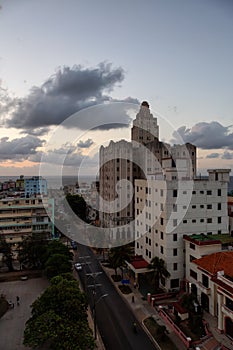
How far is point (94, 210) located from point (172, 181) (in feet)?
181

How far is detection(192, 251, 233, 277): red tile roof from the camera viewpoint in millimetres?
27353

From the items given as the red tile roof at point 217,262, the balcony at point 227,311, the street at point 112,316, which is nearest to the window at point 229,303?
the balcony at point 227,311

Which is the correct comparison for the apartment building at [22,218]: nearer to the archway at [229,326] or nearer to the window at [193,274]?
the window at [193,274]

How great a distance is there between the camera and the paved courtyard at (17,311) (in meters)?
25.7

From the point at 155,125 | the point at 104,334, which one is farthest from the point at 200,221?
the point at 155,125

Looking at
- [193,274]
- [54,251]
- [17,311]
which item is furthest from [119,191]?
[17,311]

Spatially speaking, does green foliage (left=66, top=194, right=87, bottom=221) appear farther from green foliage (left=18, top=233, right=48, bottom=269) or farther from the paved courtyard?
the paved courtyard

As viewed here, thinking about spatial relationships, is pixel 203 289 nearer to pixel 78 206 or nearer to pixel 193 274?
pixel 193 274

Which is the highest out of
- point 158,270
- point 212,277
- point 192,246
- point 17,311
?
point 192,246

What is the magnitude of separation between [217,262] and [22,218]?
123 feet

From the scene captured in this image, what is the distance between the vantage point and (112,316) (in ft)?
99.5

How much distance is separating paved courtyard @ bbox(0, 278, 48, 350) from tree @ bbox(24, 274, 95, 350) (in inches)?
162

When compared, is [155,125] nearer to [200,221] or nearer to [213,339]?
[200,221]

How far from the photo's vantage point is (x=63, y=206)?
3484 inches
